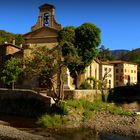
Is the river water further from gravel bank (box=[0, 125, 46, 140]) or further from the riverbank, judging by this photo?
gravel bank (box=[0, 125, 46, 140])

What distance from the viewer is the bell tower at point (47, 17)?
68562 millimetres

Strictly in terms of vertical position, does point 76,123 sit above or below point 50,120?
below

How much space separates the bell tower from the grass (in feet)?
96.8

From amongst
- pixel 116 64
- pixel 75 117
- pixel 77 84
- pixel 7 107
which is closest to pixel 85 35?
pixel 77 84

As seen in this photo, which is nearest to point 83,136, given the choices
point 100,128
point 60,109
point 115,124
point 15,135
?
point 100,128

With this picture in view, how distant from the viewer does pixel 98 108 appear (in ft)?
137

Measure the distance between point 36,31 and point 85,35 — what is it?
478 inches

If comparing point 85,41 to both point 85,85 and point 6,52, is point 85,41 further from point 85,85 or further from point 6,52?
point 6,52

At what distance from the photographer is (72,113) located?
39.5 meters

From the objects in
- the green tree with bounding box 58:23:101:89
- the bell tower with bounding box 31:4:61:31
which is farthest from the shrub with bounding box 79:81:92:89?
the bell tower with bounding box 31:4:61:31

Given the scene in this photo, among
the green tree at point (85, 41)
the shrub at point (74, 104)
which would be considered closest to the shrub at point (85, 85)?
the green tree at point (85, 41)

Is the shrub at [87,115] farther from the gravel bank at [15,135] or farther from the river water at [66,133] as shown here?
the gravel bank at [15,135]

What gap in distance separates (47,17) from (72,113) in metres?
33.8

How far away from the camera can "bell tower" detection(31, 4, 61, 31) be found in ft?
225
